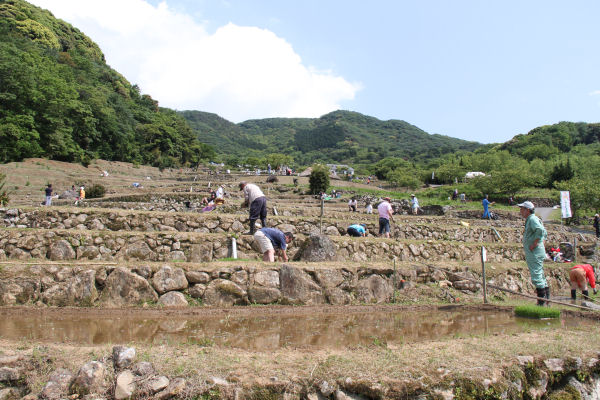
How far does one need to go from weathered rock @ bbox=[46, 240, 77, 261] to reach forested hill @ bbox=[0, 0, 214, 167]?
104 ft

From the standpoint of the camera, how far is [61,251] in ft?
27.3

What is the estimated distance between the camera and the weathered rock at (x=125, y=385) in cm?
322

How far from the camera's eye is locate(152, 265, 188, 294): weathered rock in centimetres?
662

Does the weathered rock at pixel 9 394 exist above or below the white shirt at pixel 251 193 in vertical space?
below

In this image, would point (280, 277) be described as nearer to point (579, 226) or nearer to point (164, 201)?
point (164, 201)

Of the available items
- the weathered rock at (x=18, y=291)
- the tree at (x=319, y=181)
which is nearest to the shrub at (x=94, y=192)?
the tree at (x=319, y=181)

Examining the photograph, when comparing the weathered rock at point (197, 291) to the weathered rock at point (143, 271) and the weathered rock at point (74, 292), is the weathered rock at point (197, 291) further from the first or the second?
the weathered rock at point (74, 292)

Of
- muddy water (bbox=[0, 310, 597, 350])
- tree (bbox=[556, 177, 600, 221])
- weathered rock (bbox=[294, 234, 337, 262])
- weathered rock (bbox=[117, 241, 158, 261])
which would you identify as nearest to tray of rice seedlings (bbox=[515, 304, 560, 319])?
muddy water (bbox=[0, 310, 597, 350])

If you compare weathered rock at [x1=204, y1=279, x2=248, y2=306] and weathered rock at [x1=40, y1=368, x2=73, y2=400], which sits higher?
weathered rock at [x1=40, y1=368, x2=73, y2=400]

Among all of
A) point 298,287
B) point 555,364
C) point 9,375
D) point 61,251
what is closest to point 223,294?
point 298,287

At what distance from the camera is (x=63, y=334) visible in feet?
16.0

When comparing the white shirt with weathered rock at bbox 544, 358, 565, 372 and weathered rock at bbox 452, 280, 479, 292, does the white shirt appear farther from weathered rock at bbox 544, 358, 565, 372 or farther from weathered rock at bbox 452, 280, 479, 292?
weathered rock at bbox 544, 358, 565, 372

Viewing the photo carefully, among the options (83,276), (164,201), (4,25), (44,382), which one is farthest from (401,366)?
(4,25)

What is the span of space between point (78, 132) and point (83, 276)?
48372 mm
